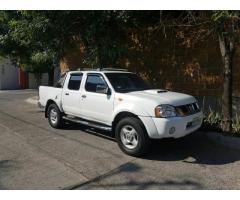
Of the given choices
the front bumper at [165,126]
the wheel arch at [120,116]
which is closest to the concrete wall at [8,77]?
the wheel arch at [120,116]

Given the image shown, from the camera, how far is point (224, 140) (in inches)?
284

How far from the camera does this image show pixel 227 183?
495 centimetres

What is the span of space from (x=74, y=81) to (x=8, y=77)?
21694 mm

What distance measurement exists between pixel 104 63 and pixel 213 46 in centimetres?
338

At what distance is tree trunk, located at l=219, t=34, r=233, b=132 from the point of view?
7430 mm

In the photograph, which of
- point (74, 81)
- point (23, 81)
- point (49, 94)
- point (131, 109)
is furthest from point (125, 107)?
point (23, 81)

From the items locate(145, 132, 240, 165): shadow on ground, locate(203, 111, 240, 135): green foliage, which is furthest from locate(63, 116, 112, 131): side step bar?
locate(203, 111, 240, 135): green foliage

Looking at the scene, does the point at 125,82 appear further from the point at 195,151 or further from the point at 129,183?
the point at 129,183

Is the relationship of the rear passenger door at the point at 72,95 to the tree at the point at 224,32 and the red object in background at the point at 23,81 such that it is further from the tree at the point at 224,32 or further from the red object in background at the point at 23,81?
the red object in background at the point at 23,81

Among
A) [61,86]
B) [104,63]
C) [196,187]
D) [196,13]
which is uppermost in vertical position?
[196,13]

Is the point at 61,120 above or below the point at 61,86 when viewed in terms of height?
below
